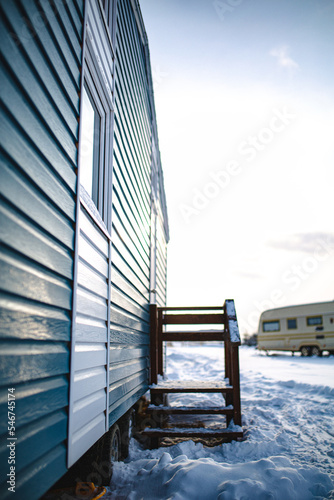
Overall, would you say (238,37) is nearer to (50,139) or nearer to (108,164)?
(108,164)

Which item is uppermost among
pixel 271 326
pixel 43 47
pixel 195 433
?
pixel 43 47

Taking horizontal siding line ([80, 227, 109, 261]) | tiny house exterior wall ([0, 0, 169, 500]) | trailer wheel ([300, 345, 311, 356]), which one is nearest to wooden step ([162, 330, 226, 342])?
tiny house exterior wall ([0, 0, 169, 500])

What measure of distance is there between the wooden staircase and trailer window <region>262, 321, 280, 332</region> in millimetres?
14134

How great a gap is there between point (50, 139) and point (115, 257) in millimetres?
A: 1627

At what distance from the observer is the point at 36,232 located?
4.77 feet

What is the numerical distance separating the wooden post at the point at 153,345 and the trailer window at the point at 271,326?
15040 mm

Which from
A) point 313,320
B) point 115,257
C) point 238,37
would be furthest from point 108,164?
point 313,320

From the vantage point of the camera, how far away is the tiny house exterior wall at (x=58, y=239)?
1.26 meters

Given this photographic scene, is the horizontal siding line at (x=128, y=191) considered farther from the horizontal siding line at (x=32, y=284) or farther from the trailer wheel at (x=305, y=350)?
the trailer wheel at (x=305, y=350)

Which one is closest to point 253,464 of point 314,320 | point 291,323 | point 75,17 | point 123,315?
point 123,315

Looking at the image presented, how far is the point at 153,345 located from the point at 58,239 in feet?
12.6

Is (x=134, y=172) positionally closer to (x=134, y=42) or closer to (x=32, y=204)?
(x=134, y=42)

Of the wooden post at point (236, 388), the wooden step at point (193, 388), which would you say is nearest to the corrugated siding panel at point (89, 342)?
the wooden step at point (193, 388)

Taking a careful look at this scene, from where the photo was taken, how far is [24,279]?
1329 millimetres
